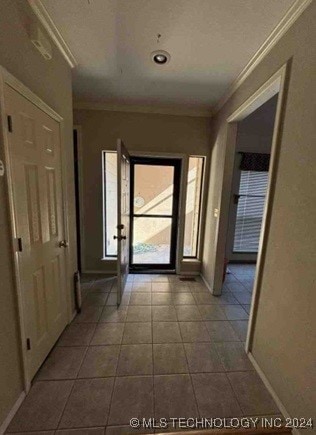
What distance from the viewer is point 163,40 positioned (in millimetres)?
1653

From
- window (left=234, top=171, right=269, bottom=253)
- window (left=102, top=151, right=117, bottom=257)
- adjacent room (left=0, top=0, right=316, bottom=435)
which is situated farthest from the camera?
window (left=234, top=171, right=269, bottom=253)

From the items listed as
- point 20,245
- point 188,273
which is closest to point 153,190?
point 188,273

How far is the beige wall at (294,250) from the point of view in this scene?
1175mm

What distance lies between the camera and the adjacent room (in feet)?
4.03

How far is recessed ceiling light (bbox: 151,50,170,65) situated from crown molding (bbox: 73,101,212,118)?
1068mm

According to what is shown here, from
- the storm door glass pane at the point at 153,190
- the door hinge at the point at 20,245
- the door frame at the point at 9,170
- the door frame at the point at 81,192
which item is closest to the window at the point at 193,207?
the storm door glass pane at the point at 153,190

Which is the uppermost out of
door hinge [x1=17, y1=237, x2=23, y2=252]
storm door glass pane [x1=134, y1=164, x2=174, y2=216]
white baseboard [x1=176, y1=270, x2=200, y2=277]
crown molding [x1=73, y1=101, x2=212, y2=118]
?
crown molding [x1=73, y1=101, x2=212, y2=118]

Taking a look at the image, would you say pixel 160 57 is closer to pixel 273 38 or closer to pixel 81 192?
pixel 273 38

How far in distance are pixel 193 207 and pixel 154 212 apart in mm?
674

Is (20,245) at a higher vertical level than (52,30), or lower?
lower

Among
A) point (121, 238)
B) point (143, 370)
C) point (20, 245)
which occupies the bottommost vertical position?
point (143, 370)

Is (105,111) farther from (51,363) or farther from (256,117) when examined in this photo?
(51,363)

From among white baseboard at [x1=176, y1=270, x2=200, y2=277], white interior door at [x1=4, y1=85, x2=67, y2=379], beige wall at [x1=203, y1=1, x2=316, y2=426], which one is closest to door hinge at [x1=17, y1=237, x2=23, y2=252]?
white interior door at [x1=4, y1=85, x2=67, y2=379]

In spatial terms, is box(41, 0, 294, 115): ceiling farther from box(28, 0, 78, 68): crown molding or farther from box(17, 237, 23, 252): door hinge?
box(17, 237, 23, 252): door hinge
